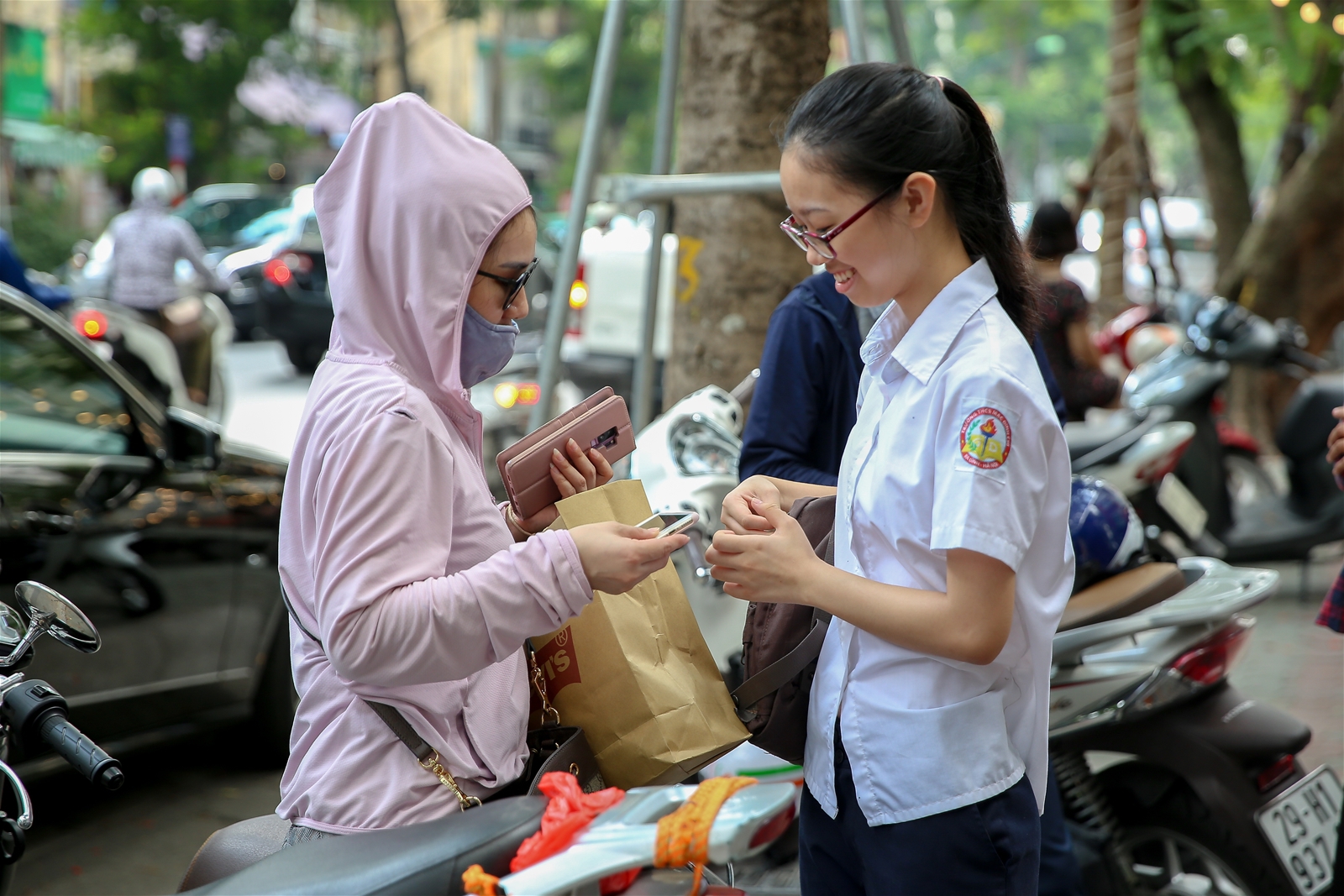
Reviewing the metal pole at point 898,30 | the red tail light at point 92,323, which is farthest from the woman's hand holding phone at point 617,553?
the red tail light at point 92,323

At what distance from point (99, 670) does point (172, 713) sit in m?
0.35

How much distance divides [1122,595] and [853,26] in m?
1.57

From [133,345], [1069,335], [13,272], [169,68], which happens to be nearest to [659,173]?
[1069,335]

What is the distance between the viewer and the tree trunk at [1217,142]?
10711 mm

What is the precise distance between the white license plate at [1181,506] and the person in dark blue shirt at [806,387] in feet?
11.3

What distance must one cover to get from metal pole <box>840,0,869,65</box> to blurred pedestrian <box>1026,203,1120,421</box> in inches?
94.4

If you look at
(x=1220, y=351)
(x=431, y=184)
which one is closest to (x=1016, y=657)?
(x=431, y=184)

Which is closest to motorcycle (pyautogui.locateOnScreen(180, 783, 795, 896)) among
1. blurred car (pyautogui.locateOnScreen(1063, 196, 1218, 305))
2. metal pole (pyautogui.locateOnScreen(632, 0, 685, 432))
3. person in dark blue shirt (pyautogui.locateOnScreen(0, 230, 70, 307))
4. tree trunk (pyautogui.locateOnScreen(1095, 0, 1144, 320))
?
metal pole (pyautogui.locateOnScreen(632, 0, 685, 432))

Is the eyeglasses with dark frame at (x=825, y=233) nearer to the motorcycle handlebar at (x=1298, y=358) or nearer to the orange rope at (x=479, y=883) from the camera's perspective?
the orange rope at (x=479, y=883)

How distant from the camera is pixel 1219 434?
624 cm

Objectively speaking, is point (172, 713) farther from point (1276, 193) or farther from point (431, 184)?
point (1276, 193)

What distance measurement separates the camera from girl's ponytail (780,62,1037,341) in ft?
5.01

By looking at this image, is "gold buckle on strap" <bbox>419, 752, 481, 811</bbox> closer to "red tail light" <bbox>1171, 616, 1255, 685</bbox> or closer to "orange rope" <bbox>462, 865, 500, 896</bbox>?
"orange rope" <bbox>462, 865, 500, 896</bbox>

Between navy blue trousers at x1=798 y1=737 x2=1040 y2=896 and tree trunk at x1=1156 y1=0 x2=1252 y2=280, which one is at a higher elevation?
tree trunk at x1=1156 y1=0 x2=1252 y2=280
